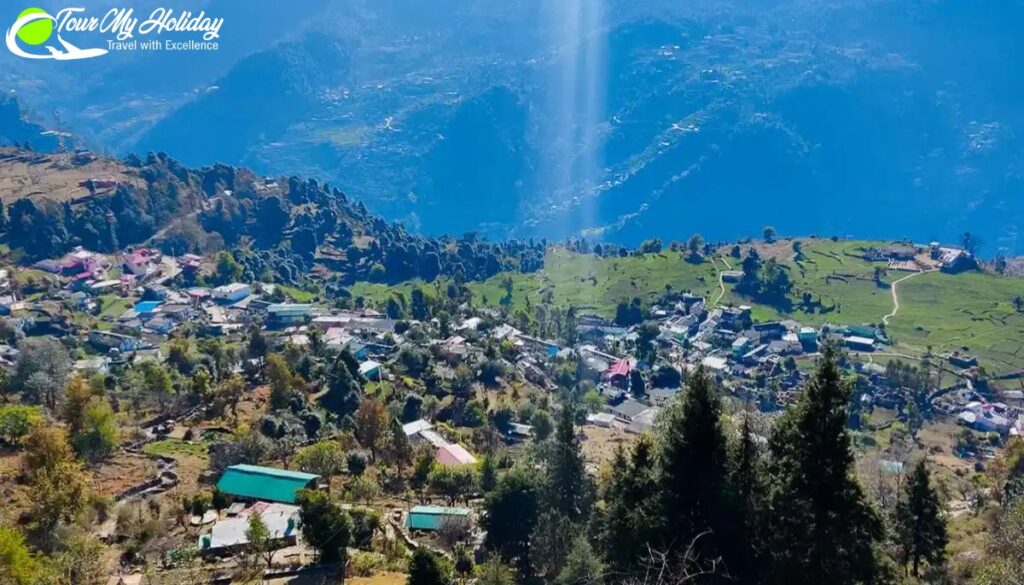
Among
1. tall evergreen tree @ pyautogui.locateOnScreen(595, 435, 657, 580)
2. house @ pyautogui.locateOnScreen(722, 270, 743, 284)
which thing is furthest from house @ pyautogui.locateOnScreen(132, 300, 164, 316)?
house @ pyautogui.locateOnScreen(722, 270, 743, 284)

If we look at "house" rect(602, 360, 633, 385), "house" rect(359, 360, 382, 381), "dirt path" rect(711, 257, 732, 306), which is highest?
"dirt path" rect(711, 257, 732, 306)

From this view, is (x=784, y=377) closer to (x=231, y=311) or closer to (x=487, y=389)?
(x=487, y=389)

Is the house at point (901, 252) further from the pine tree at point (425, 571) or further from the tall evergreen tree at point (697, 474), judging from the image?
the pine tree at point (425, 571)

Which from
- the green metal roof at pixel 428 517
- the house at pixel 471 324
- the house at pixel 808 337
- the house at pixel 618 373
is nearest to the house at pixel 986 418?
the house at pixel 808 337

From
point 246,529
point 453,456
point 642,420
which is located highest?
point 642,420

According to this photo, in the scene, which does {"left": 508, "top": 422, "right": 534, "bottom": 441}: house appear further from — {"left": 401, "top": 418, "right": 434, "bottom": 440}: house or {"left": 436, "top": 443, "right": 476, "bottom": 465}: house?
{"left": 436, "top": 443, "right": 476, "bottom": 465}: house

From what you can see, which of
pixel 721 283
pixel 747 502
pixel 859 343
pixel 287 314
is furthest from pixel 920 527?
pixel 721 283

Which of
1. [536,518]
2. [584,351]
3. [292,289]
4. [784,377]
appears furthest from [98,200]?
[536,518]

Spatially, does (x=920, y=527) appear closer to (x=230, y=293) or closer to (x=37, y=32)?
(x=230, y=293)
